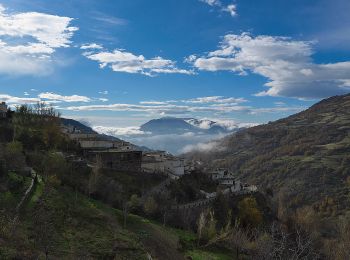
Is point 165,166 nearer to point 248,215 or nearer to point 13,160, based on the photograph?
point 248,215

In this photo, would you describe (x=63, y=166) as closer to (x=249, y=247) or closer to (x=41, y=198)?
(x=41, y=198)

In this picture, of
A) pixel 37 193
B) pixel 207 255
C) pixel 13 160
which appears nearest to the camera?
pixel 37 193

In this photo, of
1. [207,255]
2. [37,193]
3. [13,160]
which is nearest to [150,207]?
[207,255]

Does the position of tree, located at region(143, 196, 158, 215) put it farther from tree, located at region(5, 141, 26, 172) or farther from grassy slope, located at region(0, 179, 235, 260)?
tree, located at region(5, 141, 26, 172)

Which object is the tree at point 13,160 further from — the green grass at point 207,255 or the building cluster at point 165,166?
the building cluster at point 165,166

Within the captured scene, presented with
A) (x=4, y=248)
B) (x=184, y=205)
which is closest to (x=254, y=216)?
(x=184, y=205)

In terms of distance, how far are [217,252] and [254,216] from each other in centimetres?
3052

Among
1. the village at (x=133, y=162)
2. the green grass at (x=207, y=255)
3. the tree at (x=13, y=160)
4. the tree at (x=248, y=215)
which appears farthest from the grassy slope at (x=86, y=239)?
the tree at (x=248, y=215)

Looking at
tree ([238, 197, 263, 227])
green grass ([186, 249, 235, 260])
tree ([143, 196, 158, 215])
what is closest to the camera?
green grass ([186, 249, 235, 260])

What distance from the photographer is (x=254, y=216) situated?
7538 centimetres

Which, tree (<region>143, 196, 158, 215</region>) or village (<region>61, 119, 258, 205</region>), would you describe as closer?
tree (<region>143, 196, 158, 215</region>)

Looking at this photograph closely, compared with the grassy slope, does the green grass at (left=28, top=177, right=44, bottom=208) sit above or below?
above

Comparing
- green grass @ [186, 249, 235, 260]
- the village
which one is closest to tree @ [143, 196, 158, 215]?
green grass @ [186, 249, 235, 260]

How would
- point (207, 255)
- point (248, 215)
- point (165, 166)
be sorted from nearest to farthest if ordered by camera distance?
point (207, 255) < point (248, 215) < point (165, 166)
